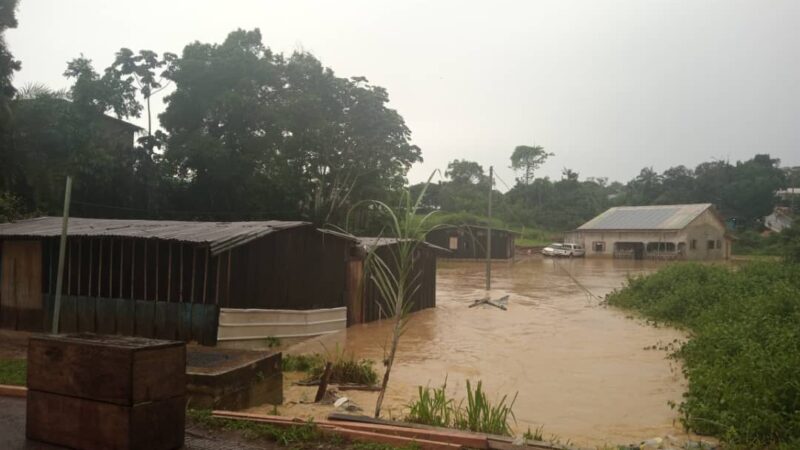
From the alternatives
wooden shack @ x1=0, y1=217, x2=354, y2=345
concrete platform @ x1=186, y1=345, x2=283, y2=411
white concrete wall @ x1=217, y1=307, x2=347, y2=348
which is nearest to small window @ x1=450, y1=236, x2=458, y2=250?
white concrete wall @ x1=217, y1=307, x2=347, y2=348

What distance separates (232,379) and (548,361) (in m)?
7.44

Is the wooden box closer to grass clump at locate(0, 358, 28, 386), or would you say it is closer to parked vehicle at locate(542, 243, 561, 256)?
grass clump at locate(0, 358, 28, 386)

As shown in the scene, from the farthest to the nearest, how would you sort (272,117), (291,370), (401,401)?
(272,117) → (291,370) → (401,401)

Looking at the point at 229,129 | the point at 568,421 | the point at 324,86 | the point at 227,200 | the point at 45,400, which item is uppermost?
the point at 324,86

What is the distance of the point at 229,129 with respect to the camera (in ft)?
89.7

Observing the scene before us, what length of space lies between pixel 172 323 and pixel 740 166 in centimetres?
6388

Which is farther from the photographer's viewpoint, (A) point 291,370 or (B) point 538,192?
(B) point 538,192

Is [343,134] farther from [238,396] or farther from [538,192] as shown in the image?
[538,192]

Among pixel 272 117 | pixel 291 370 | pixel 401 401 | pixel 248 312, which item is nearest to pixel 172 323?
pixel 248 312

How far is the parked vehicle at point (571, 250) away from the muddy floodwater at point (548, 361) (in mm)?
27960

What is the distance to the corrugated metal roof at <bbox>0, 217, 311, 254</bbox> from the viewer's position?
9.91 meters

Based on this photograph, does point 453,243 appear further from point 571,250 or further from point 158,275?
point 158,275

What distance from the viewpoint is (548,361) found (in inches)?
466

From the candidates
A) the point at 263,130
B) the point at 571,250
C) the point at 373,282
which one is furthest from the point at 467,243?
the point at 373,282
